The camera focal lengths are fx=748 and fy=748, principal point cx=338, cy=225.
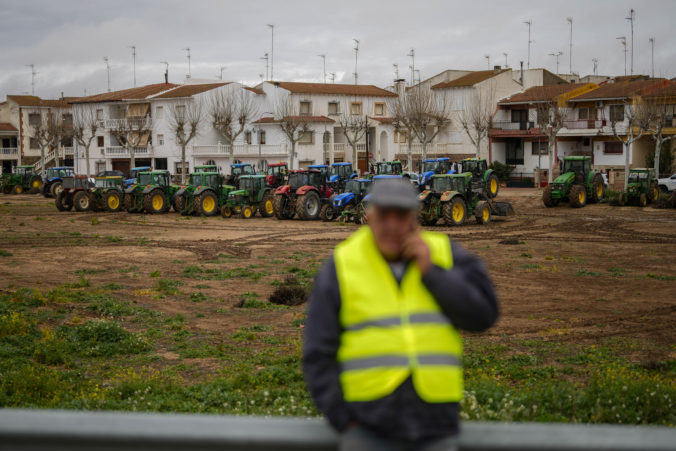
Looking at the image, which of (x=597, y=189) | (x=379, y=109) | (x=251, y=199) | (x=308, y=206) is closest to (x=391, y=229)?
(x=308, y=206)

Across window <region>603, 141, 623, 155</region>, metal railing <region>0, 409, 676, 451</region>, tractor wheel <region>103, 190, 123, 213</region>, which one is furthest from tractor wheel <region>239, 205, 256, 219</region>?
metal railing <region>0, 409, 676, 451</region>

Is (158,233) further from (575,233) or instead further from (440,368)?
(440,368)

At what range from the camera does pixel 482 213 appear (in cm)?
2734

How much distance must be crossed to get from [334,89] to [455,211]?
37.7 metres

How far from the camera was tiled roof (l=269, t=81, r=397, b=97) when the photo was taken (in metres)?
61.6

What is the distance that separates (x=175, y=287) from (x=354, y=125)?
43.6m

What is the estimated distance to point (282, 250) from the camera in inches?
823

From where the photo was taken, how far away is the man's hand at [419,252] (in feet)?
8.58

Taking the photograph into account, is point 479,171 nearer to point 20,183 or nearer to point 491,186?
point 491,186

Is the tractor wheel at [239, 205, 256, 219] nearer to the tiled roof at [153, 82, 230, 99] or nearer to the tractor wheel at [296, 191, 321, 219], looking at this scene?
the tractor wheel at [296, 191, 321, 219]

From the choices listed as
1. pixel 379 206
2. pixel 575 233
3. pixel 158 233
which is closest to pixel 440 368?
pixel 379 206

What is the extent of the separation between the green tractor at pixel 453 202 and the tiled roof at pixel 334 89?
34.5 metres

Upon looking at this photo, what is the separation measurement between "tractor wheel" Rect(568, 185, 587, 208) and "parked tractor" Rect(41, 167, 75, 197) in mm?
30800

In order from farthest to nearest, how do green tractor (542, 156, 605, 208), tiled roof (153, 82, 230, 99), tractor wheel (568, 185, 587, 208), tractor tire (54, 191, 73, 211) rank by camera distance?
tiled roof (153, 82, 230, 99) → tractor tire (54, 191, 73, 211) → green tractor (542, 156, 605, 208) → tractor wheel (568, 185, 587, 208)
